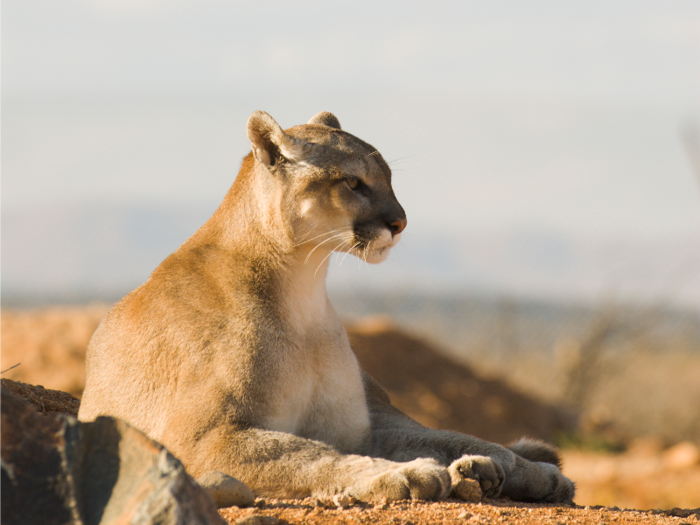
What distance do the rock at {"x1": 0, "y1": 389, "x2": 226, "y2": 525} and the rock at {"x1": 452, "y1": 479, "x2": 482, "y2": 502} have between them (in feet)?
6.37

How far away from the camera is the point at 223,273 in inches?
213

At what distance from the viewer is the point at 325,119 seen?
6.75 meters

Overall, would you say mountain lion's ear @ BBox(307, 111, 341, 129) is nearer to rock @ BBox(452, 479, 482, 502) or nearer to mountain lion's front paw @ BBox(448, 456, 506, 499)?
mountain lion's front paw @ BBox(448, 456, 506, 499)

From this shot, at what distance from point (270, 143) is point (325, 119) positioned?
1275mm

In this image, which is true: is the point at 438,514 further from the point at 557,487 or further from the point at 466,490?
the point at 557,487

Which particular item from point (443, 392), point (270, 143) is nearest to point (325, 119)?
point (270, 143)

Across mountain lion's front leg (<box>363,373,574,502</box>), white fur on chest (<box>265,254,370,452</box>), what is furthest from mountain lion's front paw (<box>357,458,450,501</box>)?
white fur on chest (<box>265,254,370,452</box>)

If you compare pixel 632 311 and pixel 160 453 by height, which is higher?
pixel 632 311

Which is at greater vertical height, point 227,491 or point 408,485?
point 408,485

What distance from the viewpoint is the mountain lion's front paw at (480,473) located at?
4797 millimetres

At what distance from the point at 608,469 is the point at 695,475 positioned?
173 centimetres

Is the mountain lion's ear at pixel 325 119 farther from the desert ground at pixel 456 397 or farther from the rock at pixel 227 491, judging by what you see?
the desert ground at pixel 456 397

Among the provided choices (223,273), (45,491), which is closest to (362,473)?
(223,273)

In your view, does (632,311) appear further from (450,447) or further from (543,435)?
(450,447)
